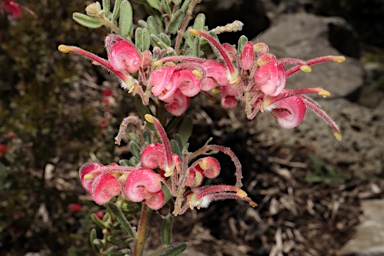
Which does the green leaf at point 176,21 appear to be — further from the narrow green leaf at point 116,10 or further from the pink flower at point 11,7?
the pink flower at point 11,7

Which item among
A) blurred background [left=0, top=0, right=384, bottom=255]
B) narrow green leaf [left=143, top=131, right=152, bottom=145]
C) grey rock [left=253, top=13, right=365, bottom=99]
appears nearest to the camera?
narrow green leaf [left=143, top=131, right=152, bottom=145]

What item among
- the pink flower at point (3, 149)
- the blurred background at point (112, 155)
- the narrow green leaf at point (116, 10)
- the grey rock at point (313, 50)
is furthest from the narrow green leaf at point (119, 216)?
the grey rock at point (313, 50)

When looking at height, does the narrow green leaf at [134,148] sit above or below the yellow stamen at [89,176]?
below

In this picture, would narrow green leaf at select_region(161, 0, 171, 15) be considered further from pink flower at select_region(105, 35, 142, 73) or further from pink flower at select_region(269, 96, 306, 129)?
pink flower at select_region(269, 96, 306, 129)

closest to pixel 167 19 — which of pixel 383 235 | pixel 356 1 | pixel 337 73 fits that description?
pixel 383 235

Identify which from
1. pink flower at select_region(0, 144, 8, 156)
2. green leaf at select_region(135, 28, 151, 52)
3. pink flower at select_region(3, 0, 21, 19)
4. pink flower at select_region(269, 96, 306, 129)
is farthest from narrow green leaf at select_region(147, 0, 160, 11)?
pink flower at select_region(0, 144, 8, 156)

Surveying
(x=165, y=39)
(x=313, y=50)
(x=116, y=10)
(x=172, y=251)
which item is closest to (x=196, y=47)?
(x=165, y=39)

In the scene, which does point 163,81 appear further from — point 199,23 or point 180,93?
point 199,23
